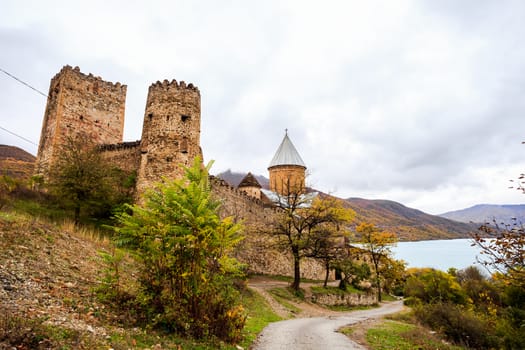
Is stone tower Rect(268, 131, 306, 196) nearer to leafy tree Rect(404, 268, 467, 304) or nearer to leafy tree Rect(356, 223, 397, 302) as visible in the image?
leafy tree Rect(356, 223, 397, 302)

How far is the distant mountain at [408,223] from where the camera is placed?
101613 millimetres

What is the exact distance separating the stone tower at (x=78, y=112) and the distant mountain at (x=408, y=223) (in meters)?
28.5

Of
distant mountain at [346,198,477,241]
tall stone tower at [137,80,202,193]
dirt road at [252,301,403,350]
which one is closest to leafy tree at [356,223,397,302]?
distant mountain at [346,198,477,241]

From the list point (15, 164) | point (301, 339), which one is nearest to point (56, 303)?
point (301, 339)

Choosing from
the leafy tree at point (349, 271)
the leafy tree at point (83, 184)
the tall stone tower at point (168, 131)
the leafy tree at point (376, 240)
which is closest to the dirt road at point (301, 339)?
the tall stone tower at point (168, 131)

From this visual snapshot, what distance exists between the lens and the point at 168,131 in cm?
1708

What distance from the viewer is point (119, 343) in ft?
17.4

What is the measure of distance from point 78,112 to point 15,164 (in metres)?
11.0

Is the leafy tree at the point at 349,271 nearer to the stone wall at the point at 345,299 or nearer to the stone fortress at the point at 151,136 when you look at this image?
the stone wall at the point at 345,299

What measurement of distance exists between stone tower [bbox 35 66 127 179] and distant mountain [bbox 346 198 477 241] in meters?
28.5

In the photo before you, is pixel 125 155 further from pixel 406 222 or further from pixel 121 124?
pixel 406 222

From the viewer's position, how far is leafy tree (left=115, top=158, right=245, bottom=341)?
6.86 m

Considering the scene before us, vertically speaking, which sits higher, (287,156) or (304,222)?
(287,156)

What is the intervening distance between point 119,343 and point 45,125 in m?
23.6
